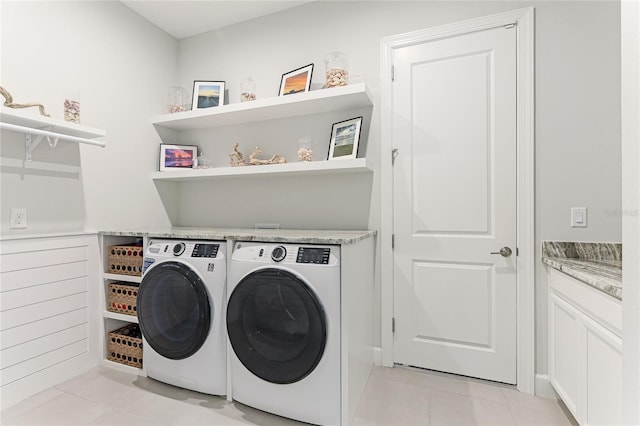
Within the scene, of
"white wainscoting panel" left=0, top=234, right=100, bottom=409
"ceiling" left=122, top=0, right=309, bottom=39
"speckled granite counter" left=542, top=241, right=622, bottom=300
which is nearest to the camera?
"speckled granite counter" left=542, top=241, right=622, bottom=300

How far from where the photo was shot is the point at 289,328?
1568 mm

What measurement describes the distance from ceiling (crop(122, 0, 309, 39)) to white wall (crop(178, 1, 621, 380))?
0.23 feet

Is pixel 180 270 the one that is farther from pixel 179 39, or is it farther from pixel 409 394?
pixel 179 39

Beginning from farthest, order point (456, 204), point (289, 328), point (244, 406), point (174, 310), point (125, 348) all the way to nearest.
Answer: point (125, 348) < point (456, 204) < point (174, 310) < point (244, 406) < point (289, 328)

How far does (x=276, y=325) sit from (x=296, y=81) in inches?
69.5

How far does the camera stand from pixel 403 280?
217cm

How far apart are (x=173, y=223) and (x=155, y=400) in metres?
Answer: 1.55

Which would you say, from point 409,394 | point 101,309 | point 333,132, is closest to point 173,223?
point 101,309

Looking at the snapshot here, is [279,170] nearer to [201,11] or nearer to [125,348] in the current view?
[201,11]

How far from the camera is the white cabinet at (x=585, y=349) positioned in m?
1.18

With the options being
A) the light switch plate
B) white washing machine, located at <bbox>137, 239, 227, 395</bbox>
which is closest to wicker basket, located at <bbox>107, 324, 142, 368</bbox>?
white washing machine, located at <bbox>137, 239, 227, 395</bbox>

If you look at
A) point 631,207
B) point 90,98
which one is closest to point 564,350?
point 631,207

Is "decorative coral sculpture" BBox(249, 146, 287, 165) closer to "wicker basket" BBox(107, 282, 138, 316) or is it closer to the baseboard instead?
"wicker basket" BBox(107, 282, 138, 316)

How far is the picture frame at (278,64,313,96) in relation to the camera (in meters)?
2.31
